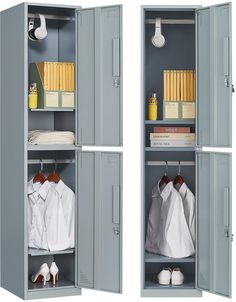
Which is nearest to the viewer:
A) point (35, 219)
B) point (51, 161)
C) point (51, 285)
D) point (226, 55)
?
point (226, 55)

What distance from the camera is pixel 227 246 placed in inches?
273

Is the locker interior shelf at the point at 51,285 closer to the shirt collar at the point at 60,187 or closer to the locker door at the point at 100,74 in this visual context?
the shirt collar at the point at 60,187

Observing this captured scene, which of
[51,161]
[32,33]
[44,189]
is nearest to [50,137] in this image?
[51,161]

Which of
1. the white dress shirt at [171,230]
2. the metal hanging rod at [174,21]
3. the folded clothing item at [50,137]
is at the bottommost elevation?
the white dress shirt at [171,230]

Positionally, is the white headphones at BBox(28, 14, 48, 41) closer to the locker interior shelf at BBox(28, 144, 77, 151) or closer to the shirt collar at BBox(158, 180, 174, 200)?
the locker interior shelf at BBox(28, 144, 77, 151)

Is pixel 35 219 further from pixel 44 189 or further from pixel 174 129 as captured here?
pixel 174 129

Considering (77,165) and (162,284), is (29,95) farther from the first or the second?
(162,284)

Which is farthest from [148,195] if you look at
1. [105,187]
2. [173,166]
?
[105,187]

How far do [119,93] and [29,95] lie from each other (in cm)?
83

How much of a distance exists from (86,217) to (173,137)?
3.53 feet

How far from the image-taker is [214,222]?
7.02 m

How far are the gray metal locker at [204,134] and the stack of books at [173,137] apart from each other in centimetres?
9

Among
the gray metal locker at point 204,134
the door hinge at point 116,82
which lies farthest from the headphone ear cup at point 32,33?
the gray metal locker at point 204,134

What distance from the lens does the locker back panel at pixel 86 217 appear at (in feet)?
24.1
